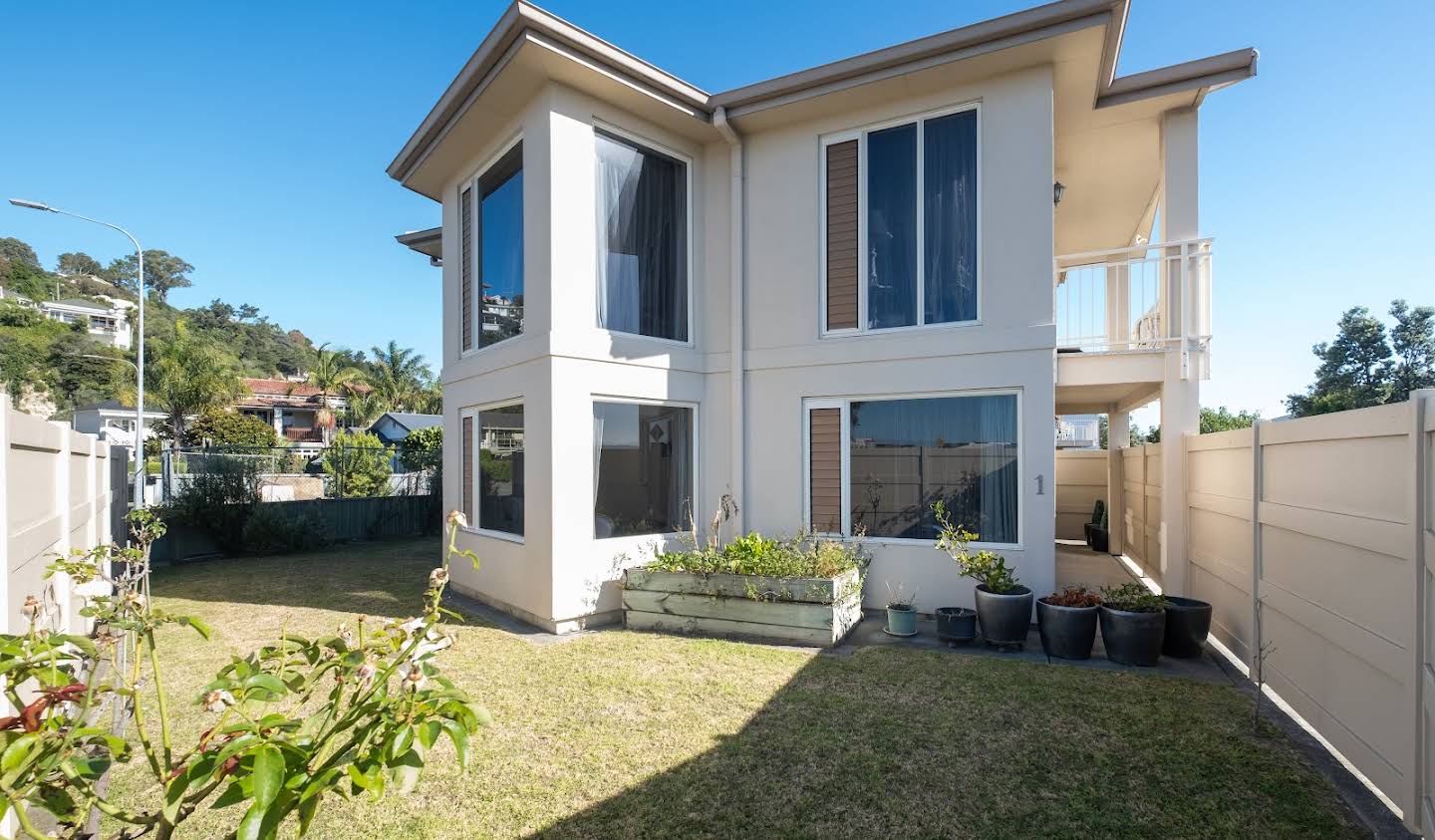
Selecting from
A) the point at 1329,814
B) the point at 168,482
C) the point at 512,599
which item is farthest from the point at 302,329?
the point at 1329,814

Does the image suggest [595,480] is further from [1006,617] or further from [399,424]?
[399,424]

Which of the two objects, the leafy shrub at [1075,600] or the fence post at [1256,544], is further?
the leafy shrub at [1075,600]

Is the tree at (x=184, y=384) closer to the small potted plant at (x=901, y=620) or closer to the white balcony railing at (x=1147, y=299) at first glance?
the small potted plant at (x=901, y=620)

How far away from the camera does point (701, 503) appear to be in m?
7.69

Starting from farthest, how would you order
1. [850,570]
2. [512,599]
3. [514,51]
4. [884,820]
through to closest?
1. [512,599]
2. [850,570]
3. [514,51]
4. [884,820]

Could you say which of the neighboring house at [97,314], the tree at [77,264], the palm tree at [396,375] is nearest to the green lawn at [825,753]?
the palm tree at [396,375]

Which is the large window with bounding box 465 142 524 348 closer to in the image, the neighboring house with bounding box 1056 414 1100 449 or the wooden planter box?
the wooden planter box

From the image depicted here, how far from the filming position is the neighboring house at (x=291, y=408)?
45.0 metres

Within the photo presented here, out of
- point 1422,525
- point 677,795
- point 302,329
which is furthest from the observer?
point 302,329

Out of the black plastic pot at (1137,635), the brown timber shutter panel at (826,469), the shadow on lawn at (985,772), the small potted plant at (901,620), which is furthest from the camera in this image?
the brown timber shutter panel at (826,469)

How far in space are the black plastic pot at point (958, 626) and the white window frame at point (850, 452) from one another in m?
0.89

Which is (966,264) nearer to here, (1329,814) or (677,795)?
(1329,814)

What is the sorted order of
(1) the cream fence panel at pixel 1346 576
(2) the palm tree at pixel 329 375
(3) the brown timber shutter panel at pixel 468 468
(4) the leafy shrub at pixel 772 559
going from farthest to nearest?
(2) the palm tree at pixel 329 375, (3) the brown timber shutter panel at pixel 468 468, (4) the leafy shrub at pixel 772 559, (1) the cream fence panel at pixel 1346 576

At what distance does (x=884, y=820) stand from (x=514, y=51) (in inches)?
254
